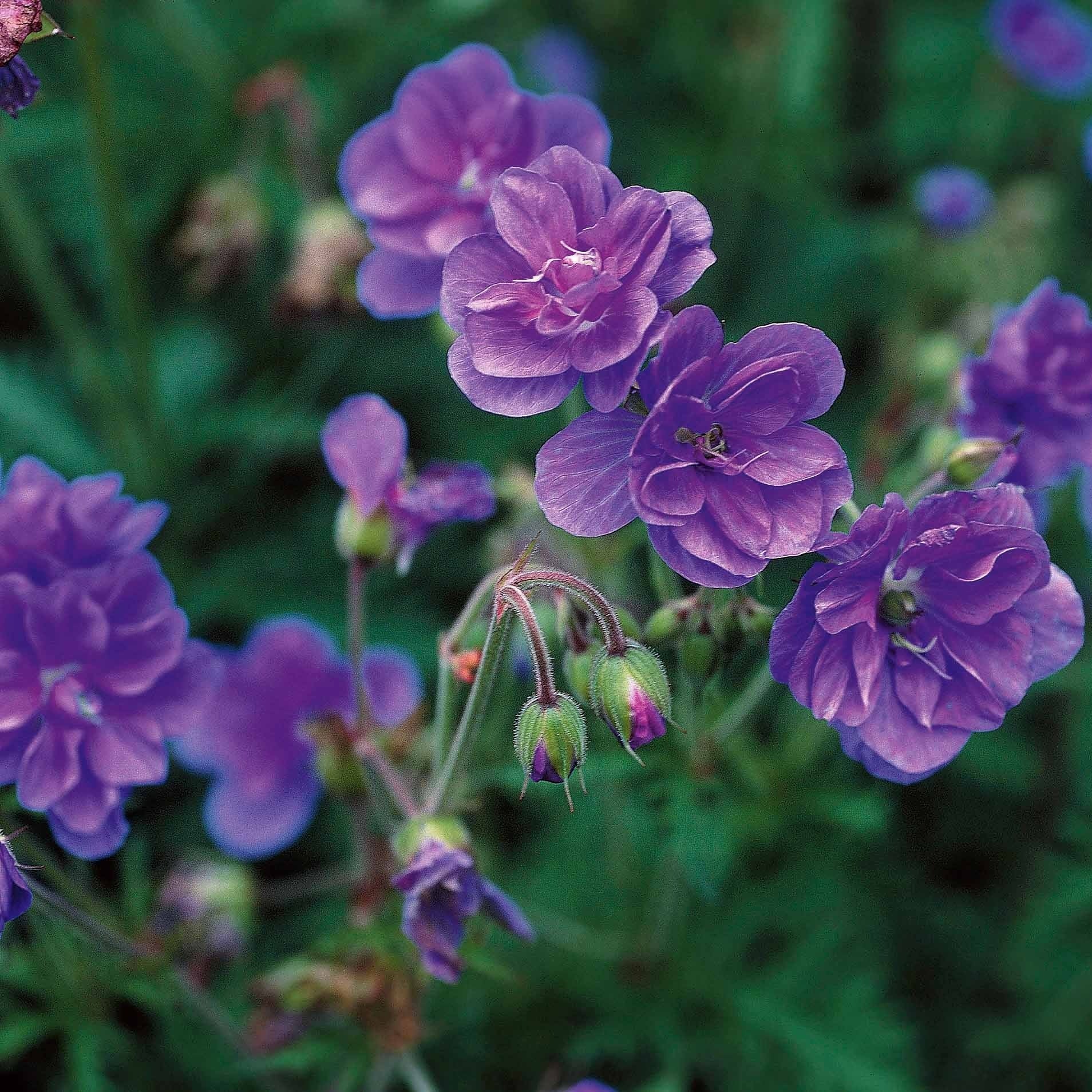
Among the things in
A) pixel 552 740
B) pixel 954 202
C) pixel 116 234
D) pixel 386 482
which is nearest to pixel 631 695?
pixel 552 740

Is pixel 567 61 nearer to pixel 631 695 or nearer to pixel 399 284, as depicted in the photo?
pixel 399 284

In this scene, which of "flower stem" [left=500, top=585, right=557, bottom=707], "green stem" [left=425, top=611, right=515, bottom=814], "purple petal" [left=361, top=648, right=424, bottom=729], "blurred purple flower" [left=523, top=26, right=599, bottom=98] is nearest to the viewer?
"flower stem" [left=500, top=585, right=557, bottom=707]

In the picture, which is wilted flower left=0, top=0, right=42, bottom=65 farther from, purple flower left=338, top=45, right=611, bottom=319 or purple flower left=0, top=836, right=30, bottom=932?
purple flower left=0, top=836, right=30, bottom=932

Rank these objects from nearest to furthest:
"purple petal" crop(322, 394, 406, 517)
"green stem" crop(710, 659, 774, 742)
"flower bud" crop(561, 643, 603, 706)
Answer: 1. "flower bud" crop(561, 643, 603, 706)
2. "purple petal" crop(322, 394, 406, 517)
3. "green stem" crop(710, 659, 774, 742)

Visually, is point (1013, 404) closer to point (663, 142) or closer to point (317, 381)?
point (317, 381)

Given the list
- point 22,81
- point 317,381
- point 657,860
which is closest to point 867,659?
point 22,81

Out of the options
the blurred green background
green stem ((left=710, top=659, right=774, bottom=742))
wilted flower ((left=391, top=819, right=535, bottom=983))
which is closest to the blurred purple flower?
the blurred green background

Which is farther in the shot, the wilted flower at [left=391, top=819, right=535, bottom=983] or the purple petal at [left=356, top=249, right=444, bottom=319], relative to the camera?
the purple petal at [left=356, top=249, right=444, bottom=319]
